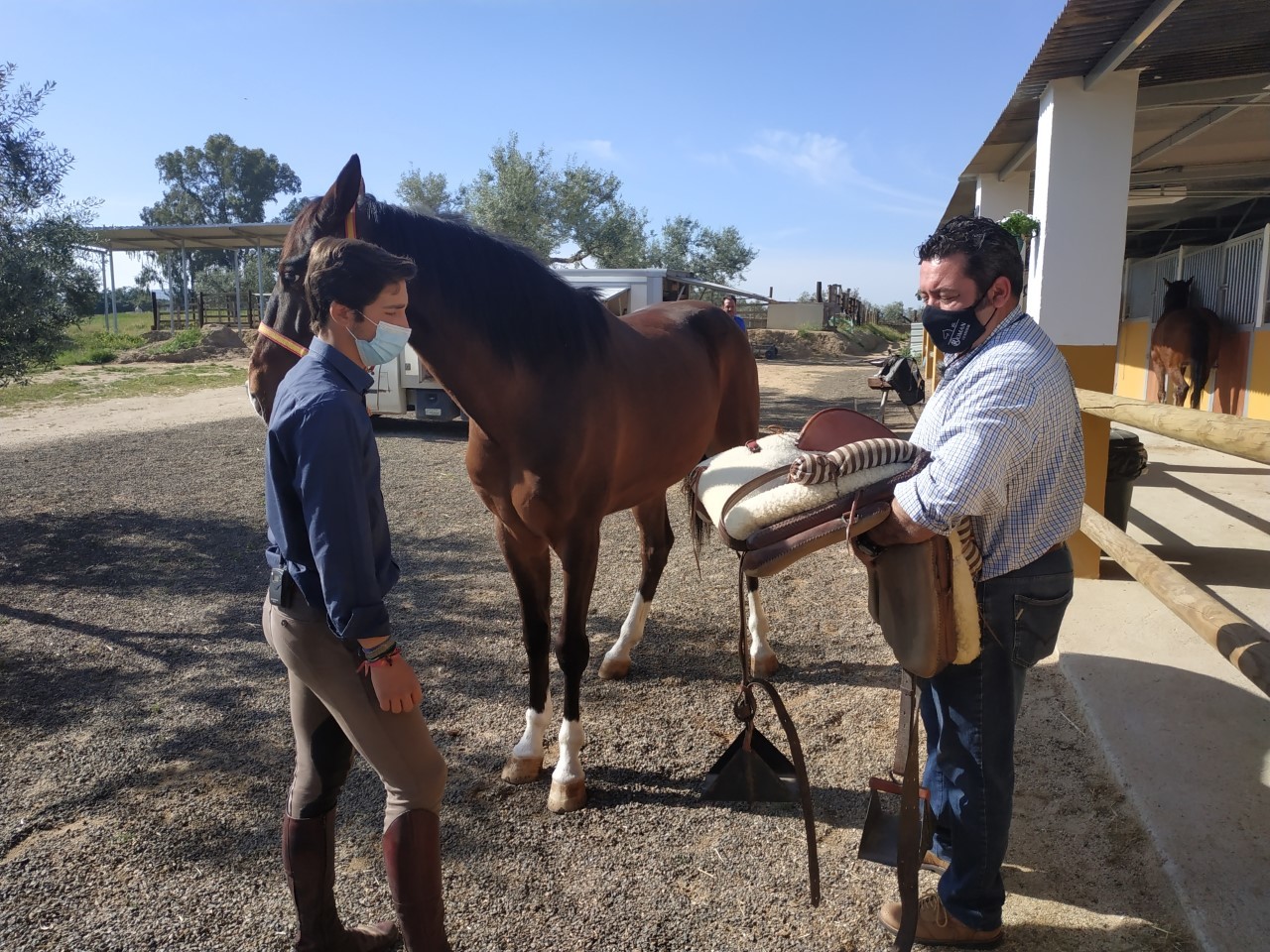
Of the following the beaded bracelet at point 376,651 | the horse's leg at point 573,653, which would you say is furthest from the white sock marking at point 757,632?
the beaded bracelet at point 376,651

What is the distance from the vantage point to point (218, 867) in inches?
94.7

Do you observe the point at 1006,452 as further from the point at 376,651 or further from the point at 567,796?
the point at 567,796

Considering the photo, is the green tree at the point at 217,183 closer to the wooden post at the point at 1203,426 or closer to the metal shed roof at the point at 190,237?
the metal shed roof at the point at 190,237

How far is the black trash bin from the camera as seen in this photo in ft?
16.0

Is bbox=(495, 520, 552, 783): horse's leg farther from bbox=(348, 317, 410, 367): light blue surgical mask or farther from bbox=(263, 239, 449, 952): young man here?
bbox=(348, 317, 410, 367): light blue surgical mask

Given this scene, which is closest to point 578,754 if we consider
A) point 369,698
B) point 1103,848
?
point 369,698

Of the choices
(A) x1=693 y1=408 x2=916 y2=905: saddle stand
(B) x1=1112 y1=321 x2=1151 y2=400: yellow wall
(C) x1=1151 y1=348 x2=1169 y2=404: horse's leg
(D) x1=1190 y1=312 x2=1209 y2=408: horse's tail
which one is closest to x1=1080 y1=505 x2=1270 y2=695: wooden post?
(A) x1=693 y1=408 x2=916 y2=905: saddle stand

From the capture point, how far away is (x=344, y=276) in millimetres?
1769

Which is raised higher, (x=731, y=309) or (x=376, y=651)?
(x=731, y=309)

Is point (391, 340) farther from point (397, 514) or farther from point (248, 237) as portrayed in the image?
point (248, 237)

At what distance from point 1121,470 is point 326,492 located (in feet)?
16.1

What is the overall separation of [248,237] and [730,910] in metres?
26.6

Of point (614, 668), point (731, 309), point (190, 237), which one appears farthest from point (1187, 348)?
point (190, 237)

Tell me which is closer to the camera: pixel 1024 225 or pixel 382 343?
pixel 382 343
